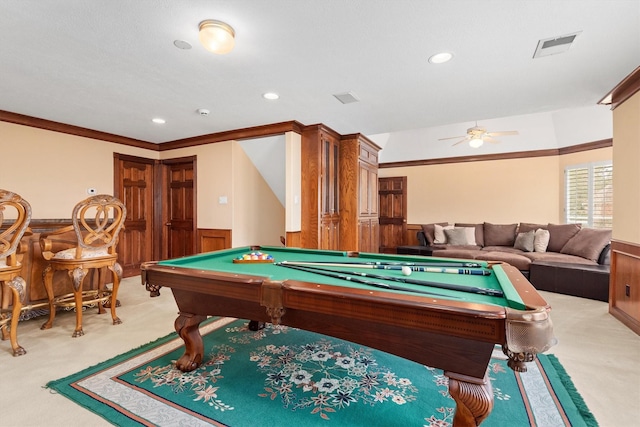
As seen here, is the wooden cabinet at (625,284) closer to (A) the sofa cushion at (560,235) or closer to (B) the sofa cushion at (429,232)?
(A) the sofa cushion at (560,235)

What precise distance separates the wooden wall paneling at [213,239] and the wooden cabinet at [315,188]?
1296mm

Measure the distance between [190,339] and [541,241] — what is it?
17.9 ft

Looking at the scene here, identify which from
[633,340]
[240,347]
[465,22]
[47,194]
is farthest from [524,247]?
[47,194]

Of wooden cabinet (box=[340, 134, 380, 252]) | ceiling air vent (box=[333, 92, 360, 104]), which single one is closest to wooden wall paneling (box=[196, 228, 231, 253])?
wooden cabinet (box=[340, 134, 380, 252])

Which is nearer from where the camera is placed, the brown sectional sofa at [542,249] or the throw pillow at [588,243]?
the brown sectional sofa at [542,249]

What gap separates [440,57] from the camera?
2.31 meters

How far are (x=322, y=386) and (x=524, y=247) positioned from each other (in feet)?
15.8

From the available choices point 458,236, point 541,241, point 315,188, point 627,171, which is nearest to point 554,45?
point 627,171

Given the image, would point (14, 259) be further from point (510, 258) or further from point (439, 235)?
point (439, 235)

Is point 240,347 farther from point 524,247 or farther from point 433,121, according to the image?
point 524,247

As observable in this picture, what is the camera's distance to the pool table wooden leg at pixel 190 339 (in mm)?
1989

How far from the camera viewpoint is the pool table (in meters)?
1.06

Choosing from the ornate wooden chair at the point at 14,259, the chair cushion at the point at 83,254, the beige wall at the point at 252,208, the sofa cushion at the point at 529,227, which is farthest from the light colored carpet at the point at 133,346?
the sofa cushion at the point at 529,227

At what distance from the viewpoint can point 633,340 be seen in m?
2.52
